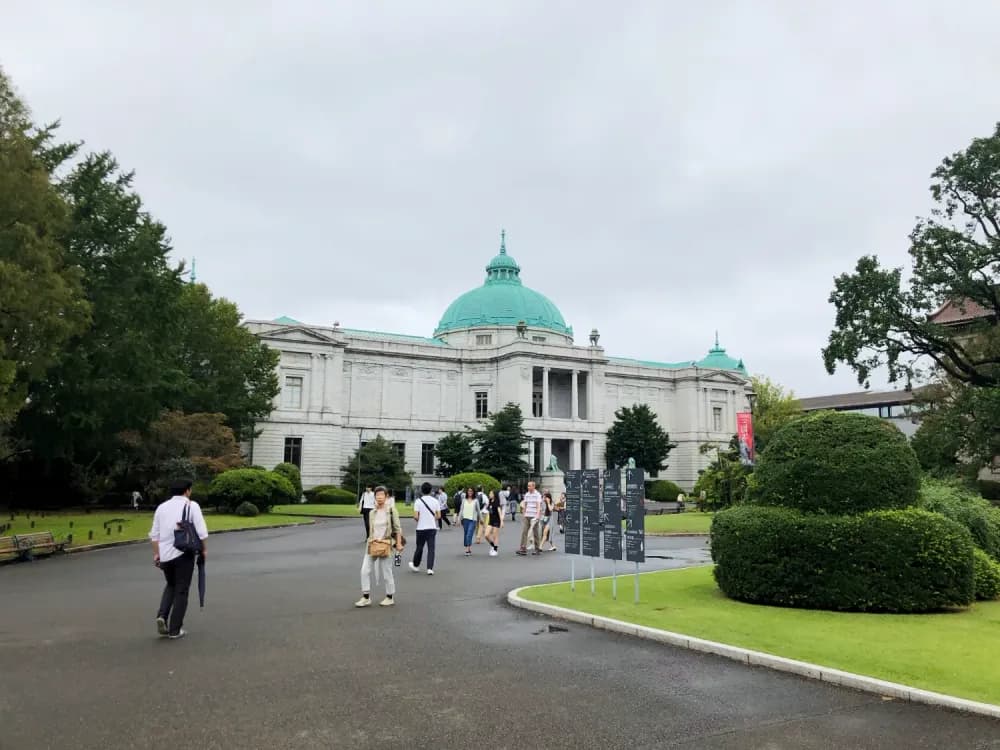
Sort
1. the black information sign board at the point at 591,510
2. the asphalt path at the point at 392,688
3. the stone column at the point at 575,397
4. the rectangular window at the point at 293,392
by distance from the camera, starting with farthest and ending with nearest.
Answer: the stone column at the point at 575,397 → the rectangular window at the point at 293,392 → the black information sign board at the point at 591,510 → the asphalt path at the point at 392,688

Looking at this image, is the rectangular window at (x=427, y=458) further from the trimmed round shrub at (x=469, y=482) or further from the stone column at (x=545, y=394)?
the trimmed round shrub at (x=469, y=482)

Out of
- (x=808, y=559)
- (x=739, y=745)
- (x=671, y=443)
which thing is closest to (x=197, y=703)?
(x=739, y=745)

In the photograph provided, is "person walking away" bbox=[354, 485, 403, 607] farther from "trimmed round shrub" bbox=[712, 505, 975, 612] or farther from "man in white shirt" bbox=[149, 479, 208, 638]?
"trimmed round shrub" bbox=[712, 505, 975, 612]

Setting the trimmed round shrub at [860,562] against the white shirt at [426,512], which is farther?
the white shirt at [426,512]

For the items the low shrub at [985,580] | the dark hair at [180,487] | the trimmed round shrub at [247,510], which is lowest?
the low shrub at [985,580]

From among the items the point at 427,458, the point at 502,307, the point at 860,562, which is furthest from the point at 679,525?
the point at 502,307

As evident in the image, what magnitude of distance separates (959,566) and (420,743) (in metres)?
9.02

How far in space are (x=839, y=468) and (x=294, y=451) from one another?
5597 centimetres

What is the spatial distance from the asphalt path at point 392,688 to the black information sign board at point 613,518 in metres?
1.95

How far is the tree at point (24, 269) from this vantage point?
2064 centimetres

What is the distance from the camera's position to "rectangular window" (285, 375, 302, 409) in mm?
63562

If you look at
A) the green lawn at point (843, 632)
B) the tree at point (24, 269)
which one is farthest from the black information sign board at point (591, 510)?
the tree at point (24, 269)

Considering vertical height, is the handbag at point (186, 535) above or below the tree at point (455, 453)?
below

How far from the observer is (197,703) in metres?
6.69
